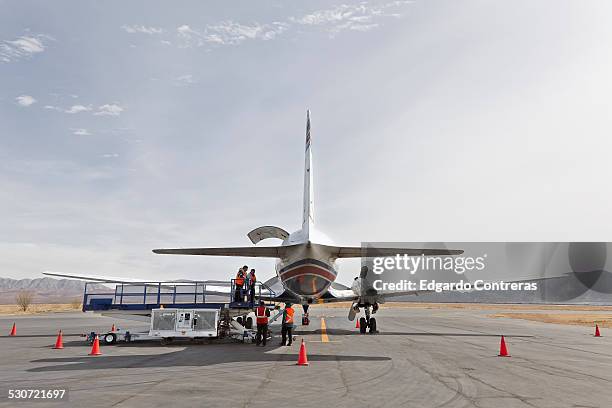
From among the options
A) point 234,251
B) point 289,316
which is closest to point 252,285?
point 289,316

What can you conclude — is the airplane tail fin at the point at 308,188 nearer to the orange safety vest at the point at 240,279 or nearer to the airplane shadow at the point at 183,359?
the orange safety vest at the point at 240,279

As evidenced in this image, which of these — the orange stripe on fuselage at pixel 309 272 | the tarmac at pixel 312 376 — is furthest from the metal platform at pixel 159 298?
the orange stripe on fuselage at pixel 309 272

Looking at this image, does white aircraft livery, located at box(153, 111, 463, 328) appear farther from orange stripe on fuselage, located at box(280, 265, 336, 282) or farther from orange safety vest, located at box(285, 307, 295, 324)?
orange safety vest, located at box(285, 307, 295, 324)

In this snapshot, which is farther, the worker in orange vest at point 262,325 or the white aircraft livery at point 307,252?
the worker in orange vest at point 262,325

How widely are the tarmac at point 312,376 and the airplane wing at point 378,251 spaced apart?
3.62m

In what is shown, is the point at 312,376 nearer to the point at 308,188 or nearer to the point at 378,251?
the point at 378,251

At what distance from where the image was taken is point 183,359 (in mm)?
14484

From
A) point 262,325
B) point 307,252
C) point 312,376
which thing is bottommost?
point 312,376

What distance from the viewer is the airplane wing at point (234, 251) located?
14.0m

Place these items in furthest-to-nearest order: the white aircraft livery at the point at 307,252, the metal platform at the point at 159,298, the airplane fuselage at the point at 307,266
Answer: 1. the metal platform at the point at 159,298
2. the airplane fuselage at the point at 307,266
3. the white aircraft livery at the point at 307,252

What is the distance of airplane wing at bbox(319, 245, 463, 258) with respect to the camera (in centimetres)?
1429

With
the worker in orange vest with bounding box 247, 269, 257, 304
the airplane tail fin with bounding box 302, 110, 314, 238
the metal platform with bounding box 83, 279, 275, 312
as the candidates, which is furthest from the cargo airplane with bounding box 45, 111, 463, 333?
the metal platform with bounding box 83, 279, 275, 312

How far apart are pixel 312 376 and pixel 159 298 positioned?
11884mm

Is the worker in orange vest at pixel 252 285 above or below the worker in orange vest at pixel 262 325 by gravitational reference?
above
